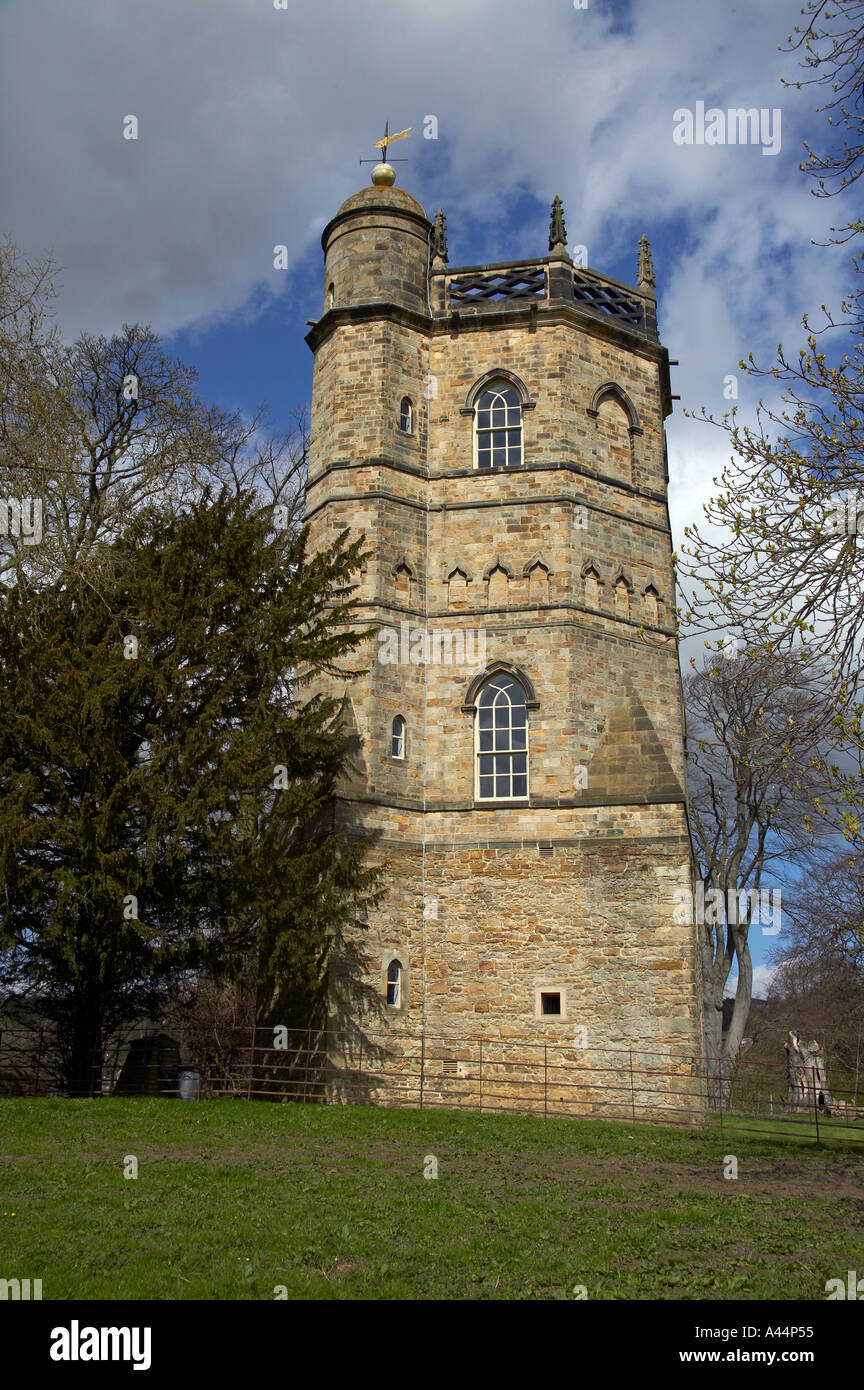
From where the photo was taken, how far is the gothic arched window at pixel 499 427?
21.1 metres

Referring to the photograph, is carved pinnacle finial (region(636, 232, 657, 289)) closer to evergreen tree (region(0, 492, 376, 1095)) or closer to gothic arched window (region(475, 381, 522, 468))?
gothic arched window (region(475, 381, 522, 468))

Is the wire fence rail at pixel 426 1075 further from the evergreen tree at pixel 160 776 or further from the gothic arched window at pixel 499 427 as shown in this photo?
the gothic arched window at pixel 499 427

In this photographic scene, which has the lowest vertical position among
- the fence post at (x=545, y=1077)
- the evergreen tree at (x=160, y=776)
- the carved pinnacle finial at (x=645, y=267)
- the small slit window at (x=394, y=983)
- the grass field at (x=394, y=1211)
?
the grass field at (x=394, y=1211)

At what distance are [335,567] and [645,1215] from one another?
34.1ft

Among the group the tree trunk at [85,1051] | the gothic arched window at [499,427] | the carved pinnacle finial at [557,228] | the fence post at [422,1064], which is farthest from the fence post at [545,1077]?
the carved pinnacle finial at [557,228]

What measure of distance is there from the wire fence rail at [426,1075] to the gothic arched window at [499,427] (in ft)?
32.7

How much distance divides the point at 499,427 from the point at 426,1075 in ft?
36.6

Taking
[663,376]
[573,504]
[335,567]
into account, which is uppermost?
[663,376]

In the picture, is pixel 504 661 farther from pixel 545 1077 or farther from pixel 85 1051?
pixel 85 1051

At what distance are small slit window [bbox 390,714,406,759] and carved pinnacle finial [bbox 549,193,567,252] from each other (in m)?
9.53

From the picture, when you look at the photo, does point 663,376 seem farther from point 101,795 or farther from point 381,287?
point 101,795

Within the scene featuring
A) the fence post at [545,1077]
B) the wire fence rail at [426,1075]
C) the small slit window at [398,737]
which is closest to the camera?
the fence post at [545,1077]

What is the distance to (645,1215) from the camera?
916 cm
